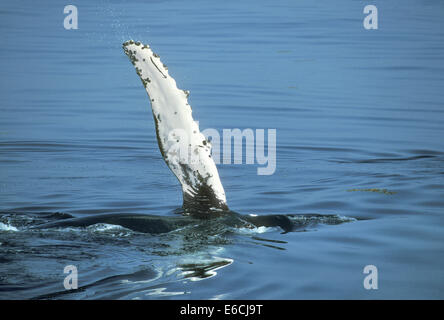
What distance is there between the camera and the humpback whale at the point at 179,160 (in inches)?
294

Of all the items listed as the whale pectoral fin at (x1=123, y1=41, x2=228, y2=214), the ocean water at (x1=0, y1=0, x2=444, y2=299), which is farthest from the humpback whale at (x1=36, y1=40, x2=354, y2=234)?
the ocean water at (x1=0, y1=0, x2=444, y2=299)

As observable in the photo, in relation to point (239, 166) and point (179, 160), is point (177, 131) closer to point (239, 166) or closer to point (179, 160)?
point (179, 160)

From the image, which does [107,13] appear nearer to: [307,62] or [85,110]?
[307,62]

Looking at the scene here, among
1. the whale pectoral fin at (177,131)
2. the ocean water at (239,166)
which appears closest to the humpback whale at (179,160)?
the whale pectoral fin at (177,131)

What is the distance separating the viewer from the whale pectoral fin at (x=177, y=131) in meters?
7.47

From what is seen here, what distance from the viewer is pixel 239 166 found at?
37.1ft

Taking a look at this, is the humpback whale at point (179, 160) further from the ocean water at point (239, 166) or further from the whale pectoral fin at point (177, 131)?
the ocean water at point (239, 166)

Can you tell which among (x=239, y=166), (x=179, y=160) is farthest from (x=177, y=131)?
(x=239, y=166)

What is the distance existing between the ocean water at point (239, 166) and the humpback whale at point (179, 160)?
235 millimetres

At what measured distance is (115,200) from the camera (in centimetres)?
912

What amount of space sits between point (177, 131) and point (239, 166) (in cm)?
388

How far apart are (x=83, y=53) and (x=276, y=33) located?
8661 millimetres

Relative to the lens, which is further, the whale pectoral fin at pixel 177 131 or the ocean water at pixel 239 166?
the whale pectoral fin at pixel 177 131
